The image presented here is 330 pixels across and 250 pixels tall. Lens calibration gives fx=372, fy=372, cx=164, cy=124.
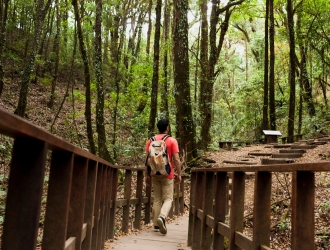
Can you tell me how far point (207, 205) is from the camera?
197 inches

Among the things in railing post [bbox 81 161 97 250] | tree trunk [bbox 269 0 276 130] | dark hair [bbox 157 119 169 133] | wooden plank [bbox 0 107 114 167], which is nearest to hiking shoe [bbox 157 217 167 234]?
dark hair [bbox 157 119 169 133]

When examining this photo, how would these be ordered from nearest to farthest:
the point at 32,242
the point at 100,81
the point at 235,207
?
the point at 32,242 < the point at 235,207 < the point at 100,81

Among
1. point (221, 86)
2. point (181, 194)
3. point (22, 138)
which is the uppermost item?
point (221, 86)

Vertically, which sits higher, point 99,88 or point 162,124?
point 99,88

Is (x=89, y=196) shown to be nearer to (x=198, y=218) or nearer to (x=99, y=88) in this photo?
(x=198, y=218)

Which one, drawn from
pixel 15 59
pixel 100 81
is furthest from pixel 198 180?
pixel 15 59

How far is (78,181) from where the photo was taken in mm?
2693

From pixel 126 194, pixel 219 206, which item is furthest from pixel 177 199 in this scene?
pixel 219 206

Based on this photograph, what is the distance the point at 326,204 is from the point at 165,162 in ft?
8.81

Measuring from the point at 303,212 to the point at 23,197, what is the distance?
1.47 meters

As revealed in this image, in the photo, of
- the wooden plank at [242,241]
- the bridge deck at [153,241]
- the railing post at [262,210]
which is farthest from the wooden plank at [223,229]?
the bridge deck at [153,241]

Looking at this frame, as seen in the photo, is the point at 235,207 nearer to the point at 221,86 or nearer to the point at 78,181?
the point at 78,181

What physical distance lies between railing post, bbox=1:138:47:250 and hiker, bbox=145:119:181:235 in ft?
15.9

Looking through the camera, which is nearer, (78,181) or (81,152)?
(81,152)
